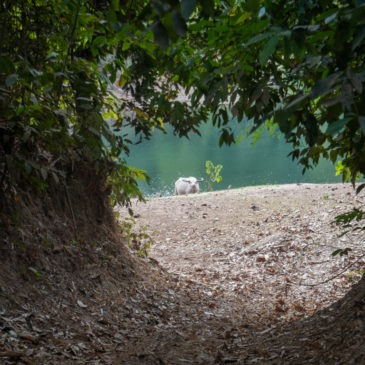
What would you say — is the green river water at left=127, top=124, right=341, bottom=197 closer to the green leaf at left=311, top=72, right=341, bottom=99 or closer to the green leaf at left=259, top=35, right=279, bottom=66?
the green leaf at left=259, top=35, right=279, bottom=66

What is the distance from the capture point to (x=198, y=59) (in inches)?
81.2

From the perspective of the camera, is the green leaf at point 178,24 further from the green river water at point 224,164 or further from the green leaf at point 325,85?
the green river water at point 224,164

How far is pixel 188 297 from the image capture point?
4.93 meters

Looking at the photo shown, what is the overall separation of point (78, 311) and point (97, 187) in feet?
6.05

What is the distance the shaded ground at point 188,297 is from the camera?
2705 millimetres

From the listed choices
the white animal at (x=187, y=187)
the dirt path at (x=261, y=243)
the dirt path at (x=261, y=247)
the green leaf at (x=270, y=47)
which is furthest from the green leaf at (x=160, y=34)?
the white animal at (x=187, y=187)

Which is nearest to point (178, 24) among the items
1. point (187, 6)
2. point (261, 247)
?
point (187, 6)

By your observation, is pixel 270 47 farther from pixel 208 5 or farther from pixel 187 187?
pixel 187 187

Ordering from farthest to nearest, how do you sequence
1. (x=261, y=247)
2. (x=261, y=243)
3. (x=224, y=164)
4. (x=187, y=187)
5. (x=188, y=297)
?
(x=224, y=164) < (x=187, y=187) < (x=261, y=243) < (x=261, y=247) < (x=188, y=297)

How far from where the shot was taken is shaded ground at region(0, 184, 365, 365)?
2705 mm

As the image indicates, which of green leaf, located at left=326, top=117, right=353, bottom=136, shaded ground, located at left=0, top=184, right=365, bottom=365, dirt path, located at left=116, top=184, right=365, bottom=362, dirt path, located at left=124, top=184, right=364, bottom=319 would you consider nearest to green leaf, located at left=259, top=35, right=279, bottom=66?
green leaf, located at left=326, top=117, right=353, bottom=136

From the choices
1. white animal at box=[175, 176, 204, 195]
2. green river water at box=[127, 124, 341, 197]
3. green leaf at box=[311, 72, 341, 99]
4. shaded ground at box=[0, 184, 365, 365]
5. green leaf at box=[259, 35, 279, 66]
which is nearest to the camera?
green leaf at box=[311, 72, 341, 99]

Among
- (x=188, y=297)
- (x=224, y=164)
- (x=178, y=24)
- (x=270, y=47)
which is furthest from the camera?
(x=224, y=164)

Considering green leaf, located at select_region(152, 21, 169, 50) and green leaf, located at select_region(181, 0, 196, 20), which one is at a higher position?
green leaf, located at select_region(181, 0, 196, 20)
